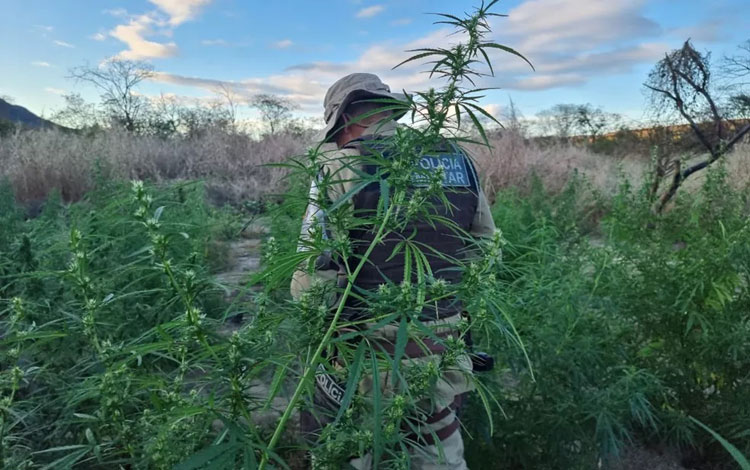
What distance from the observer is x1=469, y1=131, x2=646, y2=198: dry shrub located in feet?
33.6

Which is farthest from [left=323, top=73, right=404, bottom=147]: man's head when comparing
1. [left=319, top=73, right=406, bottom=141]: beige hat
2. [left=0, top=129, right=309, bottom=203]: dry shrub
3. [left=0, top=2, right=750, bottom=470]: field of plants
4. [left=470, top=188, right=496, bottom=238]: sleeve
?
[left=0, top=129, right=309, bottom=203]: dry shrub

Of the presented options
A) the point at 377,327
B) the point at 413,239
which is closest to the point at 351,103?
the point at 413,239

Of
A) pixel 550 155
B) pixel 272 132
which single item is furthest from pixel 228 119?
pixel 550 155

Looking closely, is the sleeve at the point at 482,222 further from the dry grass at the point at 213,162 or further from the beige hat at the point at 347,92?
the dry grass at the point at 213,162

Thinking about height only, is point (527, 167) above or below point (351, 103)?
below

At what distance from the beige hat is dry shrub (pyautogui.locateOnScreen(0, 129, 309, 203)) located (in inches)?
183

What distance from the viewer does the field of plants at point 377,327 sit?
3.16 ft

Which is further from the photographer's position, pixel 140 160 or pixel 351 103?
pixel 140 160

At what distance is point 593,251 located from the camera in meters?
3.21

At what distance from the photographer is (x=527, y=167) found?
35.3 ft

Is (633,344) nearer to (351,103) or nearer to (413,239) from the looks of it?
(413,239)

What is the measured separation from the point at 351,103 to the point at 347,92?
213 mm

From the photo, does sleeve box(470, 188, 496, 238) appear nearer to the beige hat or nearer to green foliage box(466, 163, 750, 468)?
green foliage box(466, 163, 750, 468)

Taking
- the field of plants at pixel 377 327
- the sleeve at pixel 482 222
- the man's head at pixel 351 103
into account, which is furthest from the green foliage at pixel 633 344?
the man's head at pixel 351 103
